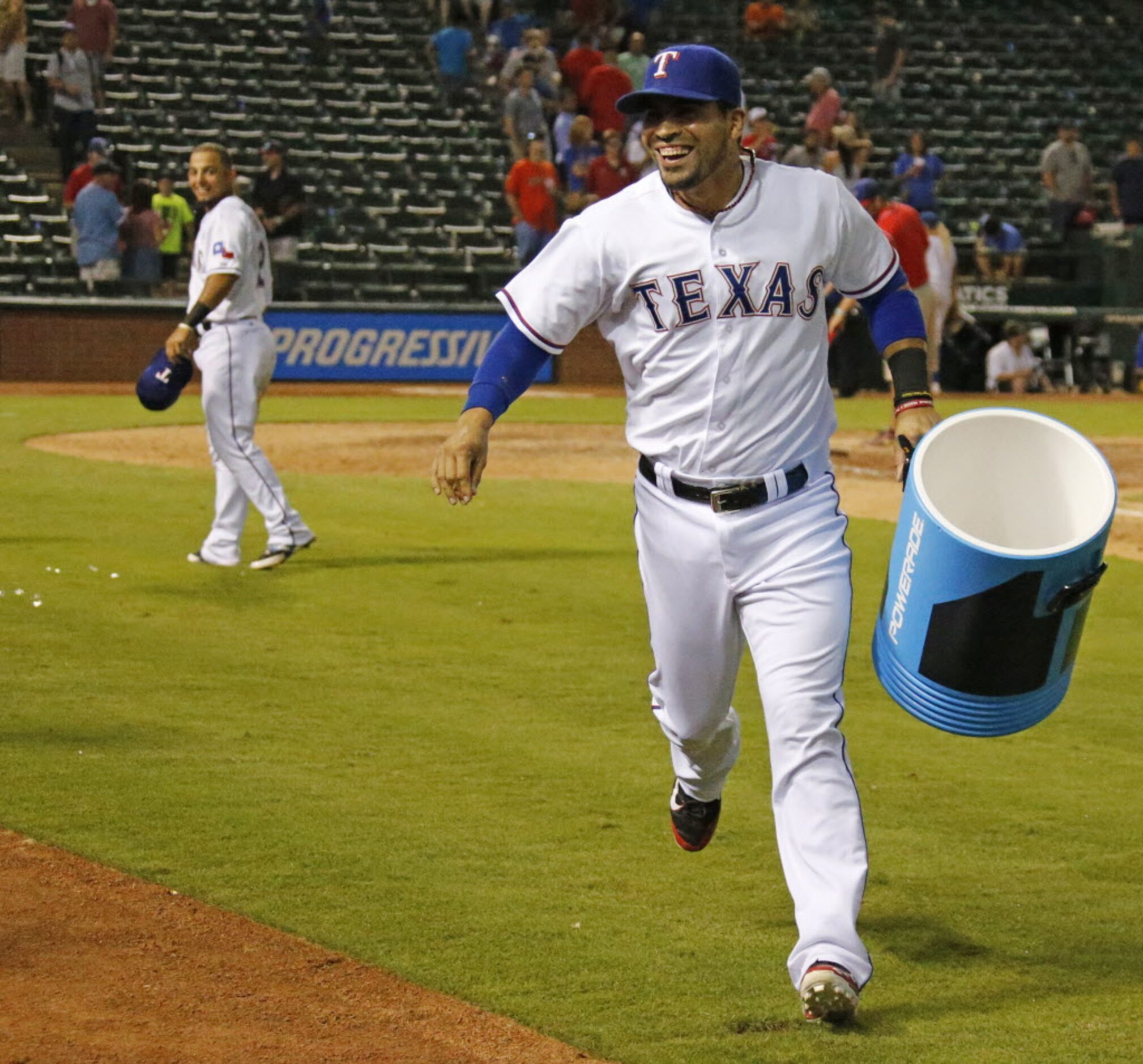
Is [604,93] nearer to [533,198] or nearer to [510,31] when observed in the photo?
[510,31]

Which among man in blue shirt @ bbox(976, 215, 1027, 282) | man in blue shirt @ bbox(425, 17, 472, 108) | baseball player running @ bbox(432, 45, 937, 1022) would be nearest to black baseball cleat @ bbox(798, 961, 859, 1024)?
baseball player running @ bbox(432, 45, 937, 1022)

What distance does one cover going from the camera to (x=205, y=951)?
434 cm

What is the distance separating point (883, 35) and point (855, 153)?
10.1 metres

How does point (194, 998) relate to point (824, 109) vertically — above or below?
above

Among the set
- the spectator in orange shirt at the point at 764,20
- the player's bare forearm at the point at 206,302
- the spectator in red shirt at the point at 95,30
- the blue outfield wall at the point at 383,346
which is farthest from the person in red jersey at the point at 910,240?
the spectator in orange shirt at the point at 764,20

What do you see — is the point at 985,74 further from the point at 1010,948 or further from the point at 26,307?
the point at 1010,948

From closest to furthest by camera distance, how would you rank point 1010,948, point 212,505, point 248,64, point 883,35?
point 1010,948 → point 212,505 → point 248,64 → point 883,35

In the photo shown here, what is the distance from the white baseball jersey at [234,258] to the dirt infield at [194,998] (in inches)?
203

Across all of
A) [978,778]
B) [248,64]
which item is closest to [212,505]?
[978,778]

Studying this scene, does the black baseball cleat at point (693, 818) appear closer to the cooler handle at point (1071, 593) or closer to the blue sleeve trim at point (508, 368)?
the blue sleeve trim at point (508, 368)

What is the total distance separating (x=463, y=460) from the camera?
14.0ft

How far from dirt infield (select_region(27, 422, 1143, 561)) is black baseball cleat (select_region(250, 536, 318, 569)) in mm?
3946

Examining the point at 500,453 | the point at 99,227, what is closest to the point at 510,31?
the point at 99,227

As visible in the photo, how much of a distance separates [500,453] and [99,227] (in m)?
7.37
